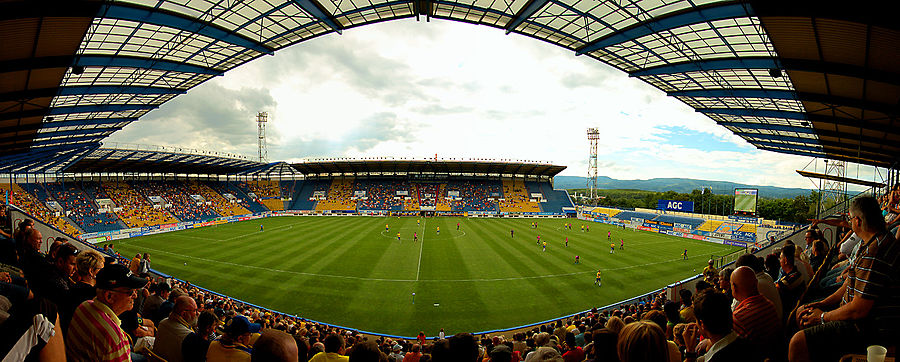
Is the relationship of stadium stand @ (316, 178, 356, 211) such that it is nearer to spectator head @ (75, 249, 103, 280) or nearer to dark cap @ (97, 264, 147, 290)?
spectator head @ (75, 249, 103, 280)

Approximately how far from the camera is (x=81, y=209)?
38688 mm

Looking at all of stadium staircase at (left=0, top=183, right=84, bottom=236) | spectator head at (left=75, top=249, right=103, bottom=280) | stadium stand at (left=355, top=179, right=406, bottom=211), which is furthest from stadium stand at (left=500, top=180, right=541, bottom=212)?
spectator head at (left=75, top=249, right=103, bottom=280)

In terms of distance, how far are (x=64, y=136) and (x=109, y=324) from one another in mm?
30917

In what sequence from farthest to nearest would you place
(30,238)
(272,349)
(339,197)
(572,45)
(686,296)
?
1. (339,197)
2. (572,45)
3. (686,296)
4. (30,238)
5. (272,349)

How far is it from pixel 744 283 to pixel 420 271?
20.3 m

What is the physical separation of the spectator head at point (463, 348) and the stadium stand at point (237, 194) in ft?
210

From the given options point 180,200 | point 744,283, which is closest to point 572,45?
point 744,283

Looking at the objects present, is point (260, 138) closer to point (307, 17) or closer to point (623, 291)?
point (307, 17)

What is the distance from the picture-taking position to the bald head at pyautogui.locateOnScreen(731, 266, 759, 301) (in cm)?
297

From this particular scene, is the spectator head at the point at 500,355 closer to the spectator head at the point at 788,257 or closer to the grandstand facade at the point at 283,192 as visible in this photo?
the spectator head at the point at 788,257

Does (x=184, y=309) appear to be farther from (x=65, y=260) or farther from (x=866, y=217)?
(x=866, y=217)

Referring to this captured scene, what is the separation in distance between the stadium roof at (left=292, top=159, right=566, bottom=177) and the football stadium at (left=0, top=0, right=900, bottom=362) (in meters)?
25.9

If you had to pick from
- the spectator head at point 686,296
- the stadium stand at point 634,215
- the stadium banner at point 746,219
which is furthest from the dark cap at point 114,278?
the stadium stand at point 634,215

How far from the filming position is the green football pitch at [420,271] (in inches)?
606
